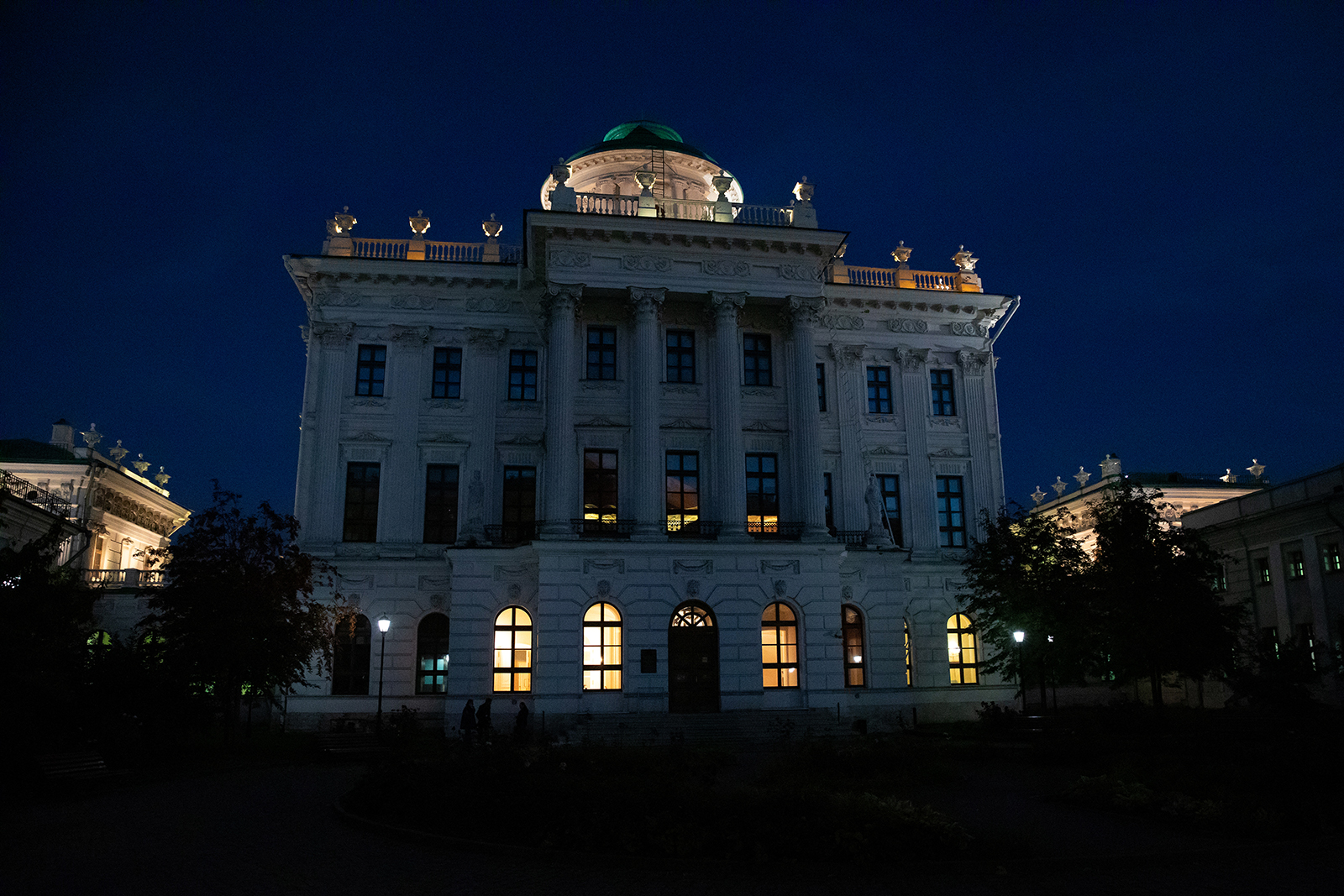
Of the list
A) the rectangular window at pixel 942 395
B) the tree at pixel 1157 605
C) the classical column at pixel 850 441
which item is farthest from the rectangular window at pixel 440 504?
the tree at pixel 1157 605

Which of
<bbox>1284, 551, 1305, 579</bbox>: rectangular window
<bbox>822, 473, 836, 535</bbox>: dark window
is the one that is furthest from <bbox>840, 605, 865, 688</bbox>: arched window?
<bbox>1284, 551, 1305, 579</bbox>: rectangular window

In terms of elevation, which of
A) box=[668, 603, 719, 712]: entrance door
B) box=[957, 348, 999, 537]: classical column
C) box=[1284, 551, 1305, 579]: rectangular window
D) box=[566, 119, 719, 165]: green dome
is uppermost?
box=[566, 119, 719, 165]: green dome

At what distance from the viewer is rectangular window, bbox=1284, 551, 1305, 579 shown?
33312 mm

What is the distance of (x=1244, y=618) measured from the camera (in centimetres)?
3484

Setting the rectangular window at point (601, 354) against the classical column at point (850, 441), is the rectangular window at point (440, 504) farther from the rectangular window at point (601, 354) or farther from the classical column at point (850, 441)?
the classical column at point (850, 441)

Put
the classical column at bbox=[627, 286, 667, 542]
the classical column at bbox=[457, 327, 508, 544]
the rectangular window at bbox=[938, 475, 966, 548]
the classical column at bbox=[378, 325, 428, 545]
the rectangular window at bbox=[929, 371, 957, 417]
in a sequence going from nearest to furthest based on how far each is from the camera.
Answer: the classical column at bbox=[627, 286, 667, 542] → the classical column at bbox=[378, 325, 428, 545] → the classical column at bbox=[457, 327, 508, 544] → the rectangular window at bbox=[938, 475, 966, 548] → the rectangular window at bbox=[929, 371, 957, 417]

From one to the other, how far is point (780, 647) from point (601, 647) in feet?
20.3

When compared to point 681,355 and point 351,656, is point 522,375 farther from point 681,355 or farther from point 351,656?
point 351,656

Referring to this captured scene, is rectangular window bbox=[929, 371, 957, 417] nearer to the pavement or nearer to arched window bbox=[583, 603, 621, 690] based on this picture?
arched window bbox=[583, 603, 621, 690]

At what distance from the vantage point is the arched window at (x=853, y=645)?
3541cm

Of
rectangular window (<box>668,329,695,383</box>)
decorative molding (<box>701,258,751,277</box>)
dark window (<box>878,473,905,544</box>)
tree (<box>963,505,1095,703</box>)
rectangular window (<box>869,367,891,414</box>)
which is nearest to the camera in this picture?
tree (<box>963,505,1095,703</box>)

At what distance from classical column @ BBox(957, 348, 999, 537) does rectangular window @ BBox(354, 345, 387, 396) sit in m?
24.1

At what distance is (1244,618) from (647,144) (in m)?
31.0

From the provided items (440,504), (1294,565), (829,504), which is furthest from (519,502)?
(1294,565)
